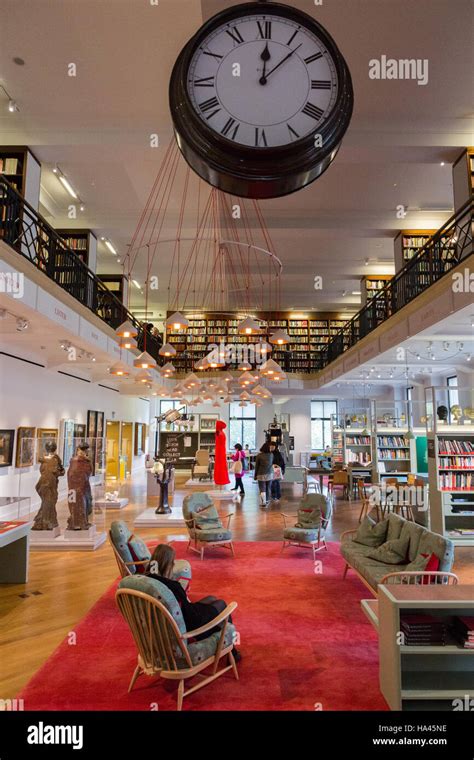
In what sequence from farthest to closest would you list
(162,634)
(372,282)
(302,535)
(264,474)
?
(372,282)
(264,474)
(302,535)
(162,634)

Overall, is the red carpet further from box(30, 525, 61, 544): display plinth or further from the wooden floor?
box(30, 525, 61, 544): display plinth

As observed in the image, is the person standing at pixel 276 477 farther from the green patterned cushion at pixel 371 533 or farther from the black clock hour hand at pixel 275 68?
the black clock hour hand at pixel 275 68

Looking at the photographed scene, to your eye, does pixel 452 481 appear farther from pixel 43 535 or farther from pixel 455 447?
pixel 43 535

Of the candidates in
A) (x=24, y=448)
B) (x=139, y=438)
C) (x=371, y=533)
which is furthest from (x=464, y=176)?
(x=139, y=438)

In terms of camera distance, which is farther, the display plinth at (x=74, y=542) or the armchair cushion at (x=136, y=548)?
the display plinth at (x=74, y=542)

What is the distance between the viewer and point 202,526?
7.24 metres

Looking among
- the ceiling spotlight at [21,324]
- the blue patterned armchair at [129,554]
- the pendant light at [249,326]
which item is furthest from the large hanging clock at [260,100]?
the ceiling spotlight at [21,324]

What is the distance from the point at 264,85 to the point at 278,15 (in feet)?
0.80

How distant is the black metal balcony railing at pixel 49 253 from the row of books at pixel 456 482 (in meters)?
7.09

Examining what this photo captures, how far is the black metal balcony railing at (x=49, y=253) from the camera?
7156 mm

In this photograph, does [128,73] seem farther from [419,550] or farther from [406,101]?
[419,550]

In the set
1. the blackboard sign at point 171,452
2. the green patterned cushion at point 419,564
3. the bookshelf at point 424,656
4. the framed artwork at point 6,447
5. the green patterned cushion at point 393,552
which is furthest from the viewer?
the blackboard sign at point 171,452

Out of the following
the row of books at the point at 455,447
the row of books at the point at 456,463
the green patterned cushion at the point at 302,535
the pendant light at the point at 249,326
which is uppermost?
the pendant light at the point at 249,326

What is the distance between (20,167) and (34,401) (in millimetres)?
5072
